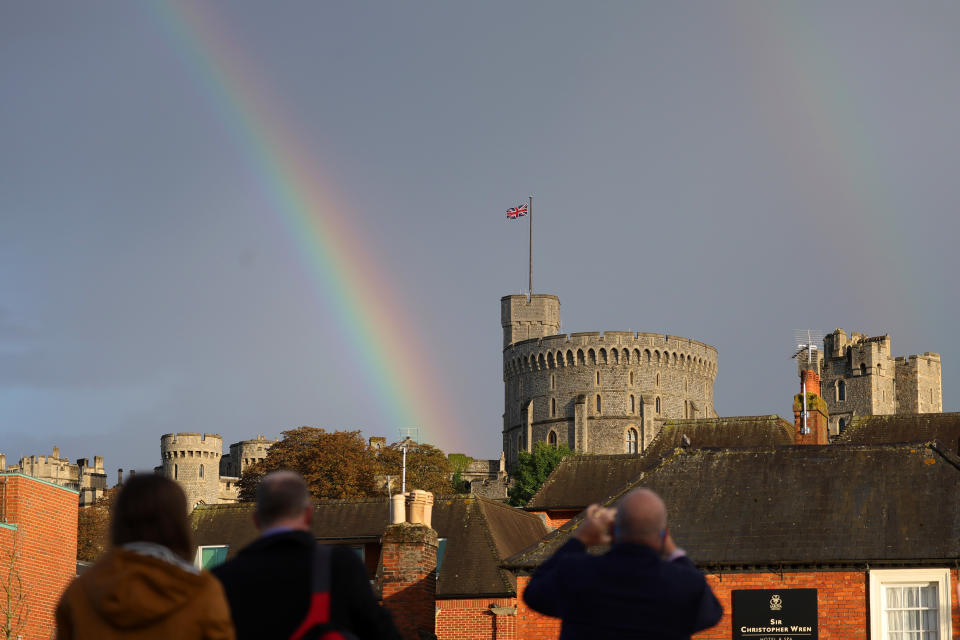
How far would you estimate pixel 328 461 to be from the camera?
3506 inches

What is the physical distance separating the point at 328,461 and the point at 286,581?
84.3m

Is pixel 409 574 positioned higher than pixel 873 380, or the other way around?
pixel 873 380

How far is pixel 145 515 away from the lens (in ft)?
17.4

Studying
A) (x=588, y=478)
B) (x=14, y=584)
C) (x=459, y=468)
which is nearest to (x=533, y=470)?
(x=459, y=468)

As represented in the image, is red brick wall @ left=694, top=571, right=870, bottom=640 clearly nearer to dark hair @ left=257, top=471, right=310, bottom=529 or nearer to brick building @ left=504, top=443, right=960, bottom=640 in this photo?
brick building @ left=504, top=443, right=960, bottom=640

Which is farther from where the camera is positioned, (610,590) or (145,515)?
A: (610,590)

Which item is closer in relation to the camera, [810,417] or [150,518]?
[150,518]

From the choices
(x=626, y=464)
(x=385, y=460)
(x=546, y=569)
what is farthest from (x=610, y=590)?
(x=385, y=460)

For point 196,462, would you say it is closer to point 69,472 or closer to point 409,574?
point 69,472

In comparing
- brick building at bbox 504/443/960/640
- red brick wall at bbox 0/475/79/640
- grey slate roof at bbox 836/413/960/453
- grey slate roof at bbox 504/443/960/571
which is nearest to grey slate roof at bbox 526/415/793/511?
grey slate roof at bbox 836/413/960/453

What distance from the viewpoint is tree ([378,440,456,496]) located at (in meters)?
94.1

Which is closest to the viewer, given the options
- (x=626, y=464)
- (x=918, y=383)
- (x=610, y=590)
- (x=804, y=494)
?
(x=610, y=590)

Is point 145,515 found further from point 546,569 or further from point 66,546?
point 66,546

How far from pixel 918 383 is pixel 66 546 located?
353 ft
